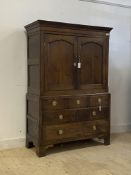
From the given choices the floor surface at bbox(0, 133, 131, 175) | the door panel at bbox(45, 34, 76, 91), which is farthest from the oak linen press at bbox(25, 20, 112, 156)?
the floor surface at bbox(0, 133, 131, 175)

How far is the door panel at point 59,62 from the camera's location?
333 centimetres

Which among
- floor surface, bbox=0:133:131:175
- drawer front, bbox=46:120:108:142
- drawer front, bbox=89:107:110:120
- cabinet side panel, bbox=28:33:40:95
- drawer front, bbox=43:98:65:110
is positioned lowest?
floor surface, bbox=0:133:131:175

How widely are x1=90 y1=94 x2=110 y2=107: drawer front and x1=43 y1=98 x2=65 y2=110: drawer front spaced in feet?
1.51

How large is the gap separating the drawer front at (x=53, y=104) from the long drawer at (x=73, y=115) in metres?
0.06

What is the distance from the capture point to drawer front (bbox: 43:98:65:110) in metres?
3.30

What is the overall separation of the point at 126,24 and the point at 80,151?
2350mm

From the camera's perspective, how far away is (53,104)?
3.35 metres

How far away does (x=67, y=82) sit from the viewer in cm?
348

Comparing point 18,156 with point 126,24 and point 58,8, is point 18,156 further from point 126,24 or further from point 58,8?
point 126,24

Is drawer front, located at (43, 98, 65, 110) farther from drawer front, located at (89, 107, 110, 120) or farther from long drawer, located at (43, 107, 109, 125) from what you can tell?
drawer front, located at (89, 107, 110, 120)

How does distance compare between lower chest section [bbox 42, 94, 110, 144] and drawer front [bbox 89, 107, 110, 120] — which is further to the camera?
drawer front [bbox 89, 107, 110, 120]

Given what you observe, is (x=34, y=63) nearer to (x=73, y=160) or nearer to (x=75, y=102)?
(x=75, y=102)

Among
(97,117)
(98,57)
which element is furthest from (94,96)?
(98,57)

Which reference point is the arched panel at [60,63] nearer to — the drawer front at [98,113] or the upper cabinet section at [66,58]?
the upper cabinet section at [66,58]
